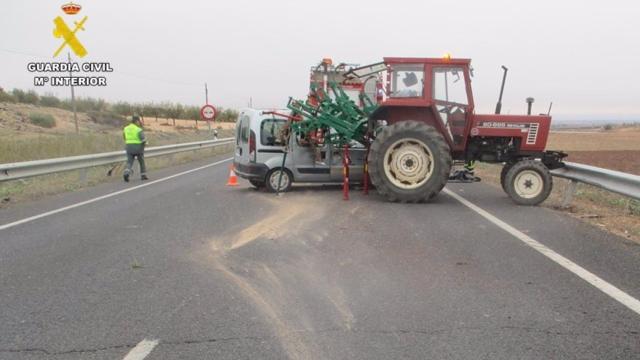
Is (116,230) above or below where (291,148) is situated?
below

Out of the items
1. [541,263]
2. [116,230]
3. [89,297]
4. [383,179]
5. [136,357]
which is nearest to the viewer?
[136,357]

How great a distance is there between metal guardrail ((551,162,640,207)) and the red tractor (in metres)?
0.38

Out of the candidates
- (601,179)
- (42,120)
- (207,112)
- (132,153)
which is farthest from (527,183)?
(42,120)

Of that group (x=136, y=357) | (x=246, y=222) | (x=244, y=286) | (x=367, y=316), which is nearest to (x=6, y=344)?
(x=136, y=357)

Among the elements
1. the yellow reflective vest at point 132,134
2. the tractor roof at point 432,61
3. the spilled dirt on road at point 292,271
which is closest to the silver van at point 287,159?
the tractor roof at point 432,61

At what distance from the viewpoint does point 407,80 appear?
10953 millimetres

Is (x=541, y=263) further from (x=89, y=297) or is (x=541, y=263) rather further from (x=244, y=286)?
(x=89, y=297)

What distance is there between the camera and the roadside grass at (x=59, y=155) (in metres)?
13.2

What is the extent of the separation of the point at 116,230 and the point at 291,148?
4916 millimetres

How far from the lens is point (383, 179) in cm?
1065

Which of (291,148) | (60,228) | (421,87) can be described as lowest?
(60,228)

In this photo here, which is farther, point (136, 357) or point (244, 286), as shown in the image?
point (244, 286)

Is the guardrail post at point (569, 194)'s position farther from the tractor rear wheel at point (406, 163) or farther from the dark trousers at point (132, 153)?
the dark trousers at point (132, 153)

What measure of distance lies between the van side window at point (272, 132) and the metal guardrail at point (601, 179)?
5451mm
